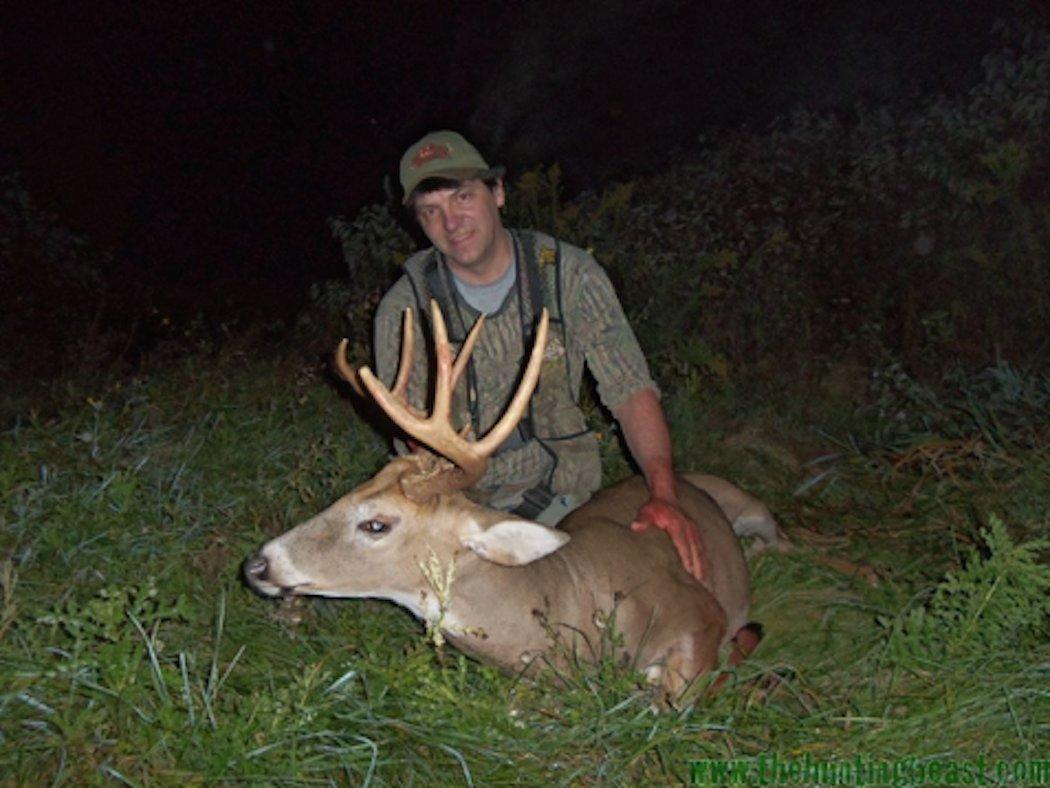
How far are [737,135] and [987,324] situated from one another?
459 cm

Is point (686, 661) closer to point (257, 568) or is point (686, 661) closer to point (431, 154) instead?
point (257, 568)

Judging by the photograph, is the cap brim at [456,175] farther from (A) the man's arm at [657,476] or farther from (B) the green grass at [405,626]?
(B) the green grass at [405,626]

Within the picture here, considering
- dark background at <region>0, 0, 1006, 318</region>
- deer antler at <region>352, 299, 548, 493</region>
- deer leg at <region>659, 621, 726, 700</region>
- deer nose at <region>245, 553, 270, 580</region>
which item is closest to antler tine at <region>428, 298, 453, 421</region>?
deer antler at <region>352, 299, 548, 493</region>

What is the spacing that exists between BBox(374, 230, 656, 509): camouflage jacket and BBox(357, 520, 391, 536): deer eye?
1.13 metres

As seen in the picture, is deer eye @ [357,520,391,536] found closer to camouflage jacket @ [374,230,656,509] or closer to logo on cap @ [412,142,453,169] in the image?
camouflage jacket @ [374,230,656,509]

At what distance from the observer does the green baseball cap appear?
397 cm

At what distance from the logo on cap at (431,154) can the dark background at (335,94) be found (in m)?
8.00

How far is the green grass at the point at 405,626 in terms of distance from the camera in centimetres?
262

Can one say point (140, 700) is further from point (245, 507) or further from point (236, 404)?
point (236, 404)

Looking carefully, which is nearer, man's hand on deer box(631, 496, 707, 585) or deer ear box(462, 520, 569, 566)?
deer ear box(462, 520, 569, 566)

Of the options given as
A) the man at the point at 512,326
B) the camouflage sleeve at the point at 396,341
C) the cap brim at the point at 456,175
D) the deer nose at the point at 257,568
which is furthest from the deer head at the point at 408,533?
the cap brim at the point at 456,175

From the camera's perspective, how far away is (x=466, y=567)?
3.06 metres

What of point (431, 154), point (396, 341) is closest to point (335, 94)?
point (431, 154)

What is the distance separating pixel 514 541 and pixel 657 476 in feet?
3.08
